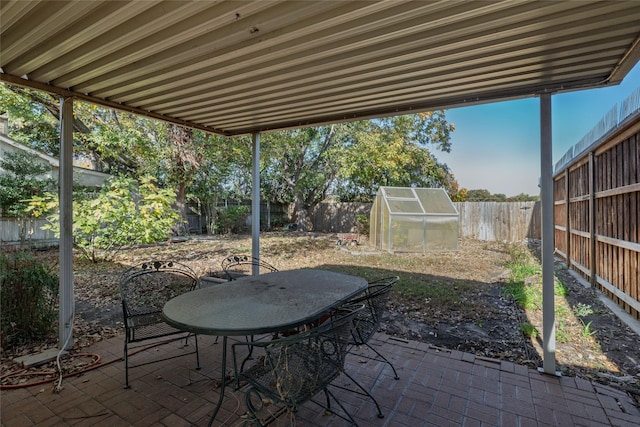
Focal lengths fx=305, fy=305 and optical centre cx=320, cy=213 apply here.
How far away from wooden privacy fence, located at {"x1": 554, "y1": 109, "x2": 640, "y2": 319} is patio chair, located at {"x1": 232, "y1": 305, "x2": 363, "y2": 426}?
359 cm

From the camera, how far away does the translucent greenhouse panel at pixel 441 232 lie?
8.23 metres

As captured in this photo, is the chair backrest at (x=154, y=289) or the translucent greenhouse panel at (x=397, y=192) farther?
the translucent greenhouse panel at (x=397, y=192)

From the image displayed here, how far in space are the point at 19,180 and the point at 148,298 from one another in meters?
6.10

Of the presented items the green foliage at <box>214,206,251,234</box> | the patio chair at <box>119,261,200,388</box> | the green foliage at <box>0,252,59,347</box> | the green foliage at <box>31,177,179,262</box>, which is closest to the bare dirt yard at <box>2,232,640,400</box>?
the green foliage at <box>0,252,59,347</box>

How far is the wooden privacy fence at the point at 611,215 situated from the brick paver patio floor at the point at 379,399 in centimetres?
203

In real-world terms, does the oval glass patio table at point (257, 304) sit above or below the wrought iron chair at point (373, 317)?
above

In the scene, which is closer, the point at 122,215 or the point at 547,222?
the point at 547,222

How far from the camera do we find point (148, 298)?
431cm

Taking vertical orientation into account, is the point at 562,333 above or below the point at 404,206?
below

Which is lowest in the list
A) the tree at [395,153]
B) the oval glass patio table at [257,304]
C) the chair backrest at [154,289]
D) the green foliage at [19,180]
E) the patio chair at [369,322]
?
the chair backrest at [154,289]

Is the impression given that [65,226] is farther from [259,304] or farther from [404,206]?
[404,206]

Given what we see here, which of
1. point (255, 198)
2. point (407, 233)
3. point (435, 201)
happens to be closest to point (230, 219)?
point (407, 233)

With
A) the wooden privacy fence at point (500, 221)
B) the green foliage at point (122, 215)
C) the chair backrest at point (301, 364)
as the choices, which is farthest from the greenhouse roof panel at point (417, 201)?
the chair backrest at point (301, 364)

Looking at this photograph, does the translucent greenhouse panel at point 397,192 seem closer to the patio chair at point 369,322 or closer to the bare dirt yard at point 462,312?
the bare dirt yard at point 462,312
